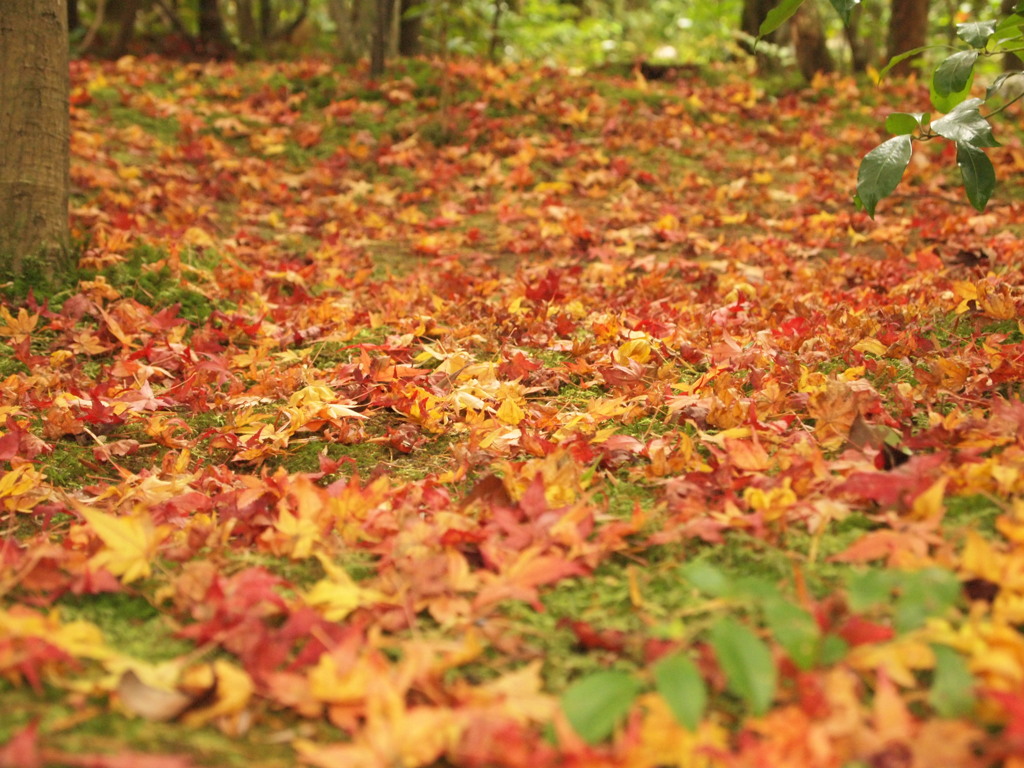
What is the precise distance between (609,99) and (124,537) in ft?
22.0

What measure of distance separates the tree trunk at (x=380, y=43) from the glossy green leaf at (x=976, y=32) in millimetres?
6175

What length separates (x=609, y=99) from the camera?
7.30m

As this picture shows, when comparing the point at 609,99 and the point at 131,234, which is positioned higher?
the point at 609,99

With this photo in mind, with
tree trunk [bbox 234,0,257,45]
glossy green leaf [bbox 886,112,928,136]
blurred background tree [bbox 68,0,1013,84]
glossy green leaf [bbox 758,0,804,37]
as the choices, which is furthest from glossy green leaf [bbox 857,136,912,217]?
tree trunk [bbox 234,0,257,45]

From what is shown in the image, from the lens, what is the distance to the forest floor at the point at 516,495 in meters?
1.07

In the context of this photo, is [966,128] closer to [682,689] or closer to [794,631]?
[794,631]

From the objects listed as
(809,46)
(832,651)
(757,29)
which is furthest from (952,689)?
(757,29)

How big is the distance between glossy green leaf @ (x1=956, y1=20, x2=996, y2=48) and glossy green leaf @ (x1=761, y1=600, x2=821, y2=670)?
155 cm

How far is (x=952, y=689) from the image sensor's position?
41.3 inches

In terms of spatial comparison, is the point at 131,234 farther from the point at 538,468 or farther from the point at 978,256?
the point at 978,256

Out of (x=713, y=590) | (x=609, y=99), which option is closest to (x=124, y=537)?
(x=713, y=590)

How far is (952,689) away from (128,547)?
1.32 meters

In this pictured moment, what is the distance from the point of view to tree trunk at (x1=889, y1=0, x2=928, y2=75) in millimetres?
7578

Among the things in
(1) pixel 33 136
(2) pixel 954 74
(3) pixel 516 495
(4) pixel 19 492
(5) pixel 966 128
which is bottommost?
(4) pixel 19 492
